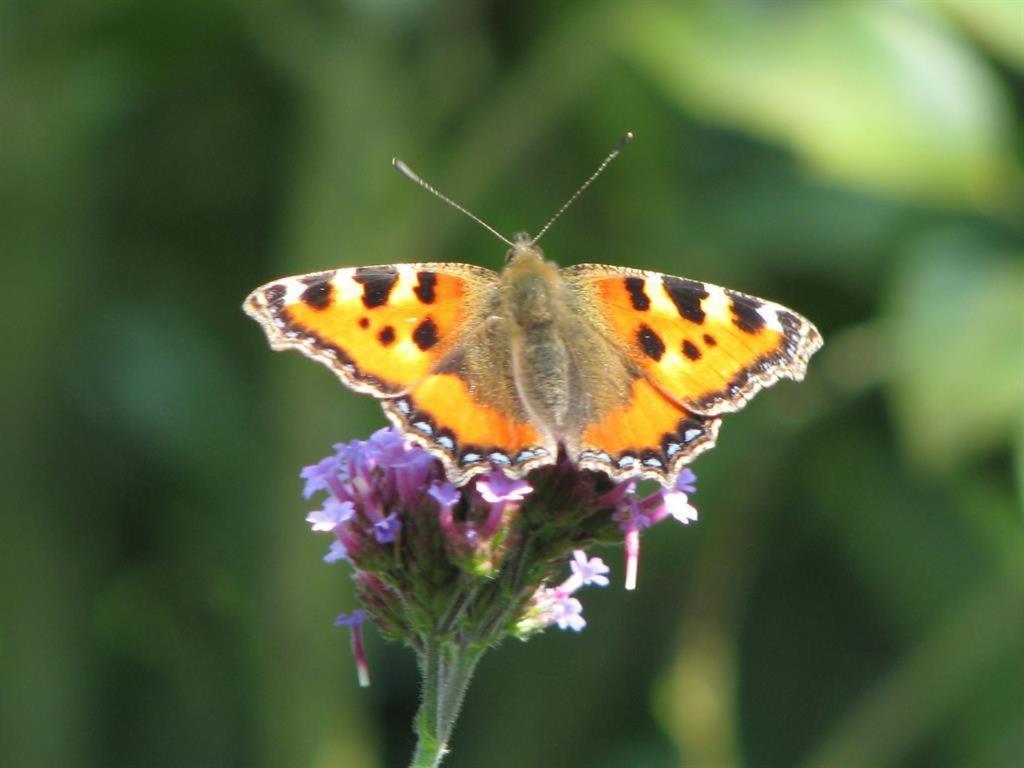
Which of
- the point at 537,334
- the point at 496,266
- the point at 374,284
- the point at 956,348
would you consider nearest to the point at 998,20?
the point at 956,348

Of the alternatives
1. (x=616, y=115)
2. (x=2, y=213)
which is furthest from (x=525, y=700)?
(x=2, y=213)

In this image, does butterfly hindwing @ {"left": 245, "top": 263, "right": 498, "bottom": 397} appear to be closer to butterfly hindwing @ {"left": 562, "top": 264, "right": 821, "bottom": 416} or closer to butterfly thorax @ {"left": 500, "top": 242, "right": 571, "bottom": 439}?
butterfly thorax @ {"left": 500, "top": 242, "right": 571, "bottom": 439}

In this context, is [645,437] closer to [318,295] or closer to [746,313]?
[746,313]

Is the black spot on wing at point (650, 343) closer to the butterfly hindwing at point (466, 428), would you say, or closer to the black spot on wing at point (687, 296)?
the black spot on wing at point (687, 296)

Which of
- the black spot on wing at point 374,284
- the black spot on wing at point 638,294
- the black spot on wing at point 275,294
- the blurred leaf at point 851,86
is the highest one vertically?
the blurred leaf at point 851,86

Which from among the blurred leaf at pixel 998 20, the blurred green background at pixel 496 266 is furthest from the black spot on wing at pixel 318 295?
the blurred leaf at pixel 998 20

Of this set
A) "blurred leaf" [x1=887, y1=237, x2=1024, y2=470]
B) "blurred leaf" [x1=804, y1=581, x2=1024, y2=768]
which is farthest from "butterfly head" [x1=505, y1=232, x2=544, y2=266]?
"blurred leaf" [x1=804, y1=581, x2=1024, y2=768]
